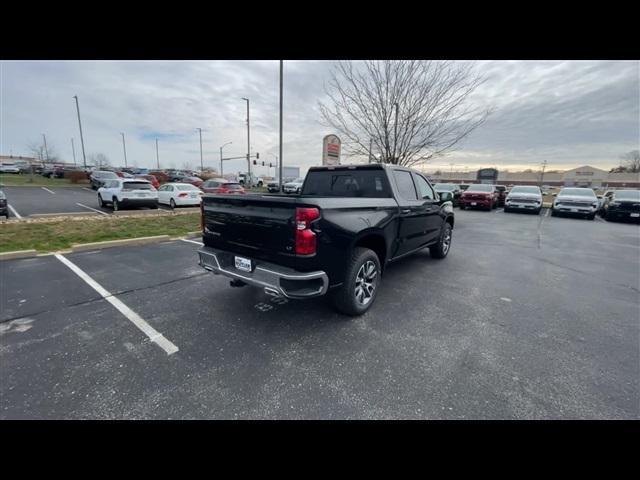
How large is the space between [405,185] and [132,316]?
442 centimetres

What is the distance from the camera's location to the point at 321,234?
2.95 m

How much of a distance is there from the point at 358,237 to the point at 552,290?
391 centimetres

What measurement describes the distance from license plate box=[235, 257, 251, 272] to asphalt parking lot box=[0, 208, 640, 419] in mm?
713

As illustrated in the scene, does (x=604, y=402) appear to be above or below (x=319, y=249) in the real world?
below

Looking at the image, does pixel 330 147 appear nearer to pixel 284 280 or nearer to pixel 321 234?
pixel 321 234

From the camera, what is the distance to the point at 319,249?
9.68 ft

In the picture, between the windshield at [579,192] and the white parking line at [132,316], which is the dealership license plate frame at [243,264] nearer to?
A: the white parking line at [132,316]

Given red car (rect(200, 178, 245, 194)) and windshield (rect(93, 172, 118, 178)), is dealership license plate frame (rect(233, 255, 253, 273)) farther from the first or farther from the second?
windshield (rect(93, 172, 118, 178))

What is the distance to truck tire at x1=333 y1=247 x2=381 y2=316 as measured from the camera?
340 centimetres

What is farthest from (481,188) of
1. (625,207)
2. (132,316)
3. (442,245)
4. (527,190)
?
(132,316)
